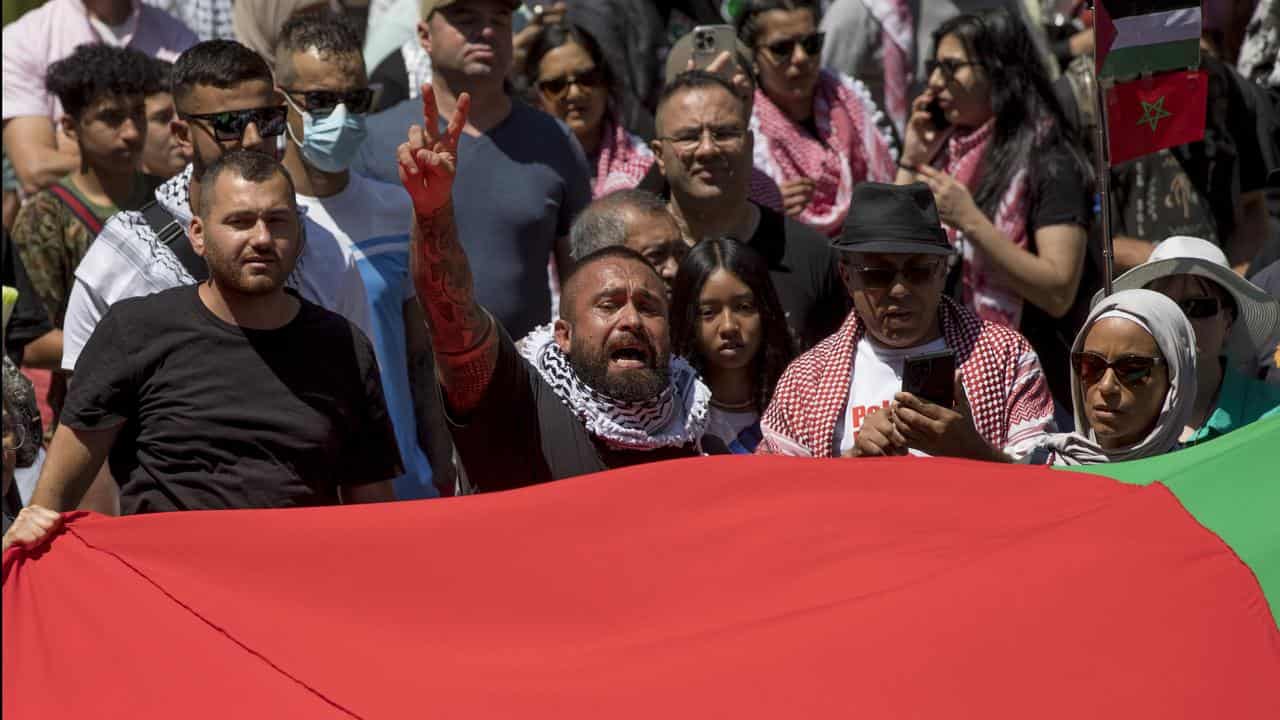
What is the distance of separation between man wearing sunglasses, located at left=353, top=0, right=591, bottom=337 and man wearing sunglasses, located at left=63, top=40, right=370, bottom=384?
0.67 m

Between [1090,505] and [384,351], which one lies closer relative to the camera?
[1090,505]

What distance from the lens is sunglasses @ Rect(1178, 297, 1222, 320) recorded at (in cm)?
601

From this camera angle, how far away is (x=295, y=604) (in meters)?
4.76

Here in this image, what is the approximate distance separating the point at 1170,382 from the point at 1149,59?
1327 millimetres

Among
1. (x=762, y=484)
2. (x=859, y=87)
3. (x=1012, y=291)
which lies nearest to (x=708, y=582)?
(x=762, y=484)

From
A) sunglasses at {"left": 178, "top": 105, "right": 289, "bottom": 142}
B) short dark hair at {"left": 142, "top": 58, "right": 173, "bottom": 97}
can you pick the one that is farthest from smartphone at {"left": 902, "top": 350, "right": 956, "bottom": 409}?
short dark hair at {"left": 142, "top": 58, "right": 173, "bottom": 97}

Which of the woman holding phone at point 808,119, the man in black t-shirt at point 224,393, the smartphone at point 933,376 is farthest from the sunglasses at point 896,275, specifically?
the woman holding phone at point 808,119

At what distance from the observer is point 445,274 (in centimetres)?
555

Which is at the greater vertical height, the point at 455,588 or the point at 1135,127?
the point at 1135,127

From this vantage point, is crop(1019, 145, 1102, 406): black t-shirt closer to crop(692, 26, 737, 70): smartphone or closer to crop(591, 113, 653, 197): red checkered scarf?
crop(692, 26, 737, 70): smartphone

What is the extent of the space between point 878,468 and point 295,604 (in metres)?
1.62

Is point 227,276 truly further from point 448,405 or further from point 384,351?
point 384,351

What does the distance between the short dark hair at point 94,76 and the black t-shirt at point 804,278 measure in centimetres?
257

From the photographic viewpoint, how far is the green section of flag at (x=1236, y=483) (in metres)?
4.93
